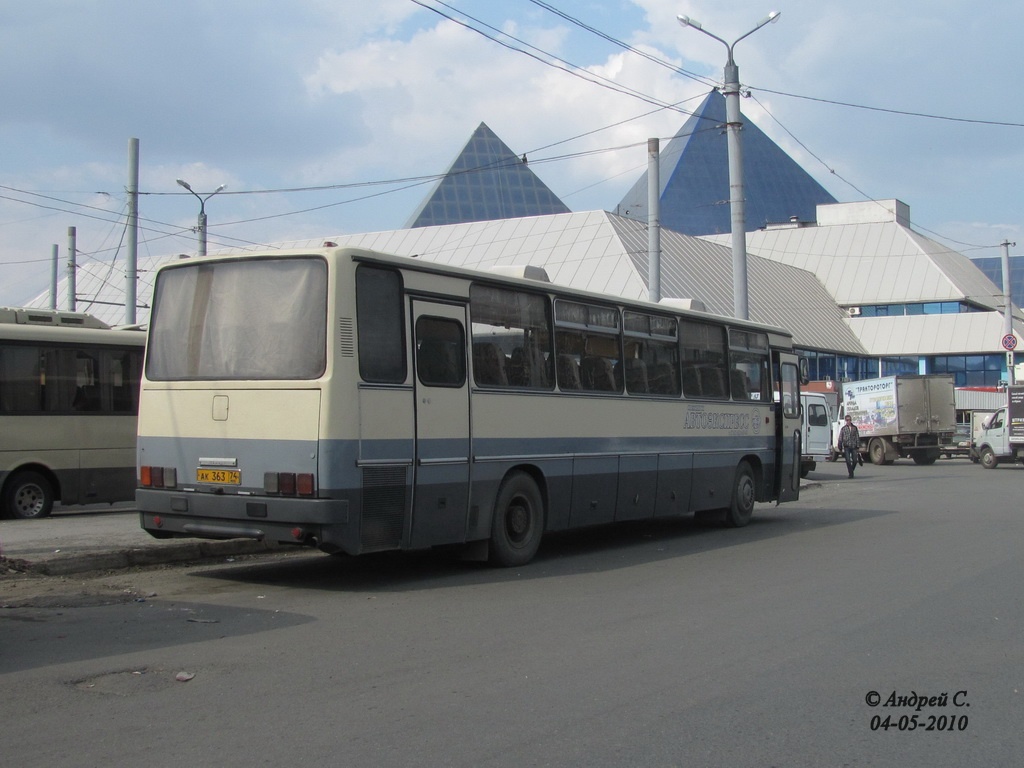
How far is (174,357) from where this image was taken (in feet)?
33.4

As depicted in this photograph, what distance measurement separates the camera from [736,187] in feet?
71.6

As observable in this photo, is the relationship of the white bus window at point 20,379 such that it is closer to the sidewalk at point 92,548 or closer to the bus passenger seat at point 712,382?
the sidewalk at point 92,548

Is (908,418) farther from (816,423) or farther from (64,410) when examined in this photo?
(64,410)

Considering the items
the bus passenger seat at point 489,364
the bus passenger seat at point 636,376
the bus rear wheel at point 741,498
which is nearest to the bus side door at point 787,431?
the bus rear wheel at point 741,498

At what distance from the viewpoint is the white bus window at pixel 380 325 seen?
948 cm

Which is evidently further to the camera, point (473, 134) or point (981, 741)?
point (473, 134)

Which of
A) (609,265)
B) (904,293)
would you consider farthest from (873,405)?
(904,293)

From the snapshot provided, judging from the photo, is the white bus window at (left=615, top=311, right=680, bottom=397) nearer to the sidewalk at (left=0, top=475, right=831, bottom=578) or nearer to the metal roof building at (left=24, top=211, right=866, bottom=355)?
the sidewalk at (left=0, top=475, right=831, bottom=578)

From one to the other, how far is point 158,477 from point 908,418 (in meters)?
34.1

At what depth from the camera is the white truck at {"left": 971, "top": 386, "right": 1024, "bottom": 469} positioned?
34562 mm

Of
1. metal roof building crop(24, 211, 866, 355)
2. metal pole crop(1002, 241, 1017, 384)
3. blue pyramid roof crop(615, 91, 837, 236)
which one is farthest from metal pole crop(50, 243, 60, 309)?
blue pyramid roof crop(615, 91, 837, 236)

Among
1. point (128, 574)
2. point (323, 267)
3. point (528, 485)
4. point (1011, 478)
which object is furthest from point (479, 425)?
point (1011, 478)

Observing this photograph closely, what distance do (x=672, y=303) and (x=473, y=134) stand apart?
8561 centimetres

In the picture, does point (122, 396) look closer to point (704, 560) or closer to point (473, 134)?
point (704, 560)
